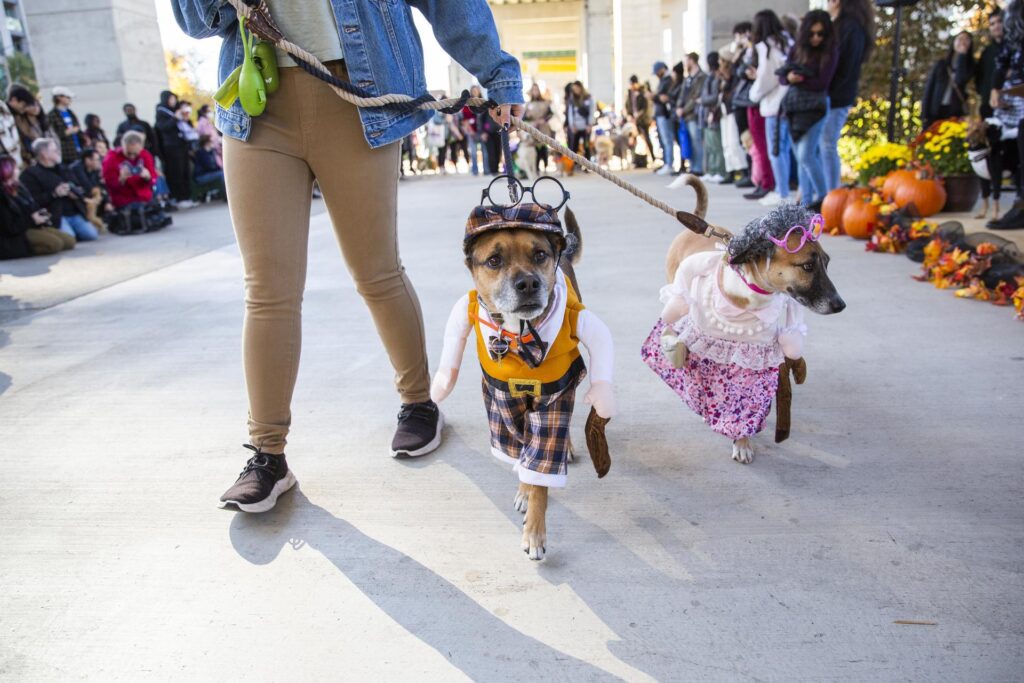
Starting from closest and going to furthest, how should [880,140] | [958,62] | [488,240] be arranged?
[488,240] → [958,62] → [880,140]

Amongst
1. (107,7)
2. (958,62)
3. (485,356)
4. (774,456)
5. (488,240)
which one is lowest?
(774,456)

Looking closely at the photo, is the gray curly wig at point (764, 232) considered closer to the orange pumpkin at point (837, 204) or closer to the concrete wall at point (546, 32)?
the orange pumpkin at point (837, 204)

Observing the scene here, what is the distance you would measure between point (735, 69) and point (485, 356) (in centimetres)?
896

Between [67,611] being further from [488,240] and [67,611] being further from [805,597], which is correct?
[805,597]

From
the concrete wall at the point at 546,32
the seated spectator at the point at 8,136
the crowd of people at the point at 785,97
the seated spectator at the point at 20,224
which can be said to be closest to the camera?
the crowd of people at the point at 785,97

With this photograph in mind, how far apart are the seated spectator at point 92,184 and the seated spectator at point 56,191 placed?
280 millimetres

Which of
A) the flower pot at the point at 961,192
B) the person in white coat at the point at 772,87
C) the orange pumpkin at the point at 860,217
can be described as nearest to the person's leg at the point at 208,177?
the person in white coat at the point at 772,87

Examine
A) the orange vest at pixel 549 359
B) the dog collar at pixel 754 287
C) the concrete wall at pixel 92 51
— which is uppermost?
the concrete wall at pixel 92 51

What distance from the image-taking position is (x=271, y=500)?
242cm

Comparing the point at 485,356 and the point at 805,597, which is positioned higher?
the point at 485,356

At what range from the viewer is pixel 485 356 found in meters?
2.15

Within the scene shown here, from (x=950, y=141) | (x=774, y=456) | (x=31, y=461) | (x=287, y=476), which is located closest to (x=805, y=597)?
(x=774, y=456)

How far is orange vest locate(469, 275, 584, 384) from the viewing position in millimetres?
2078

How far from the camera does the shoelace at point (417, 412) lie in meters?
2.85
